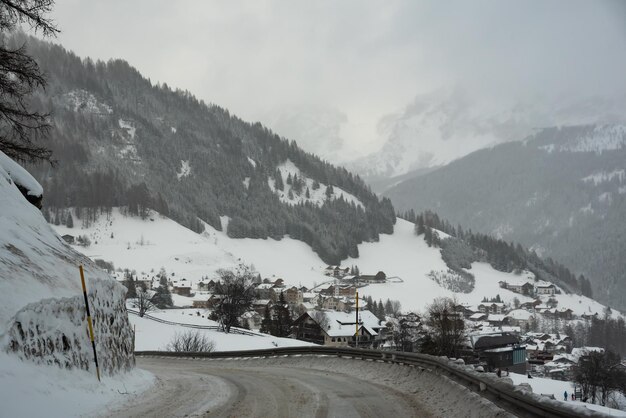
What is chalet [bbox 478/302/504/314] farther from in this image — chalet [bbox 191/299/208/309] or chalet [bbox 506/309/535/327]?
chalet [bbox 191/299/208/309]

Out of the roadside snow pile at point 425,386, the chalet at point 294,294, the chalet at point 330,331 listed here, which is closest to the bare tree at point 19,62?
the roadside snow pile at point 425,386

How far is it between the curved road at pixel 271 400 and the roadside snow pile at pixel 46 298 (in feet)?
5.36

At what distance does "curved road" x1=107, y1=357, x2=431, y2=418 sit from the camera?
1088cm

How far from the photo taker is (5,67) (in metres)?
15.0

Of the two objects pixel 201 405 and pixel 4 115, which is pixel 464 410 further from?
pixel 4 115

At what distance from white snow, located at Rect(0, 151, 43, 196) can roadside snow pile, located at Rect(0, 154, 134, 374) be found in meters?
0.03

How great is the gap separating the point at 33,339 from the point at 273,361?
2087 cm

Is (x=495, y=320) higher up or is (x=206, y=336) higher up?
(x=495, y=320)

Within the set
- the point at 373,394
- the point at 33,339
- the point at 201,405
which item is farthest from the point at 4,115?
the point at 373,394

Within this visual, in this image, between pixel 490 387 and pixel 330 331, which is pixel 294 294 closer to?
pixel 330 331

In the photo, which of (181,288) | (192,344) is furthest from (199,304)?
(192,344)

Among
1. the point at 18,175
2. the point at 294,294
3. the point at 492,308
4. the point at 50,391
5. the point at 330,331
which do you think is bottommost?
the point at 330,331

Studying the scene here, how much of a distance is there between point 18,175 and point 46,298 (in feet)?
25.8

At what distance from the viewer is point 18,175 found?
55.8 ft
